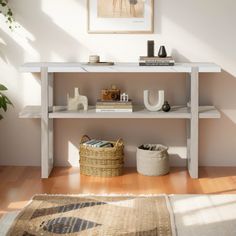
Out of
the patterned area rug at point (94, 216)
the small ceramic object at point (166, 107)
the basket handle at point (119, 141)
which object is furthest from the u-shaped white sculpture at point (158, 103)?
the patterned area rug at point (94, 216)

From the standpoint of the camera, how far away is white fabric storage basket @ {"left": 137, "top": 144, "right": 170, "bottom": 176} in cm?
450

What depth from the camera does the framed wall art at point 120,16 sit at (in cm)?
465

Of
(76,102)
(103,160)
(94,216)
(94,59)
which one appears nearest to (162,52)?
(94,59)

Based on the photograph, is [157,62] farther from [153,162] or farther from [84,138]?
[84,138]

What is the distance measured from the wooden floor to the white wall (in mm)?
224

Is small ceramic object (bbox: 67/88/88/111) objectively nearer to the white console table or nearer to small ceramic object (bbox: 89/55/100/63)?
the white console table

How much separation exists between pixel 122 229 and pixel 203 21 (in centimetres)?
198

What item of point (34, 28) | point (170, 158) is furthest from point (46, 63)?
point (170, 158)

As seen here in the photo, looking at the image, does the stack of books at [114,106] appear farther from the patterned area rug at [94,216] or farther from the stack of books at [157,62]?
the patterned area rug at [94,216]

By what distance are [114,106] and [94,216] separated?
1125mm

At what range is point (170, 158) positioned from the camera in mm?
4832

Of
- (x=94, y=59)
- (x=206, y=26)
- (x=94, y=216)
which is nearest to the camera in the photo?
(x=94, y=216)

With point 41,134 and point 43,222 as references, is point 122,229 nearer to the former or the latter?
point 43,222

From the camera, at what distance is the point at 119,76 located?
474 centimetres
